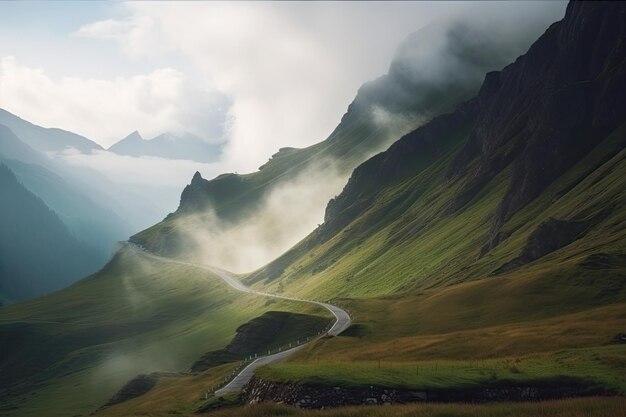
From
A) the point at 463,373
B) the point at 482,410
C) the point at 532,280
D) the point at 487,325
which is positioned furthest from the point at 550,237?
the point at 482,410

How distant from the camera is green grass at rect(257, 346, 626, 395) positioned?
3747cm

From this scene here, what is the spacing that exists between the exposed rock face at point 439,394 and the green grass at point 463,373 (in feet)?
1.12

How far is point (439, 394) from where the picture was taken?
36.9 meters

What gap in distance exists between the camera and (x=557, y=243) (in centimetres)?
12181

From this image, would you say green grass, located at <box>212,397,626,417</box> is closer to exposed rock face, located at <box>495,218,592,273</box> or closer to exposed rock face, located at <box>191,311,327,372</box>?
exposed rock face, located at <box>191,311,327,372</box>

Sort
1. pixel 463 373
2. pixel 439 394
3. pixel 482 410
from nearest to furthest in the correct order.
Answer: pixel 482 410 → pixel 439 394 → pixel 463 373

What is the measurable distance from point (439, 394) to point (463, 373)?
15.8 ft

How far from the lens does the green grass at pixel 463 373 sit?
123 feet

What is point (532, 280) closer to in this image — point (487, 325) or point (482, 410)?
point (487, 325)

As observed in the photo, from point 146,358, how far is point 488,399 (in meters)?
161

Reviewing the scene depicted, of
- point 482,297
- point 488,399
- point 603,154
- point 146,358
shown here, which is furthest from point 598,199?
point 146,358

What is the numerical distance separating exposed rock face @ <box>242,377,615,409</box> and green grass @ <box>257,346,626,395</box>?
341 mm

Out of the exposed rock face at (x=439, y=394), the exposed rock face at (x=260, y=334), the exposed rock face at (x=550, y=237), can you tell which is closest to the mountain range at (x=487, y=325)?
the exposed rock face at (x=439, y=394)

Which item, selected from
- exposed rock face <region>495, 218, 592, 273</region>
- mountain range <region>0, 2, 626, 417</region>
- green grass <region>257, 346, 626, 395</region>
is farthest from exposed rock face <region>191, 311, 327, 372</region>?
green grass <region>257, 346, 626, 395</region>
